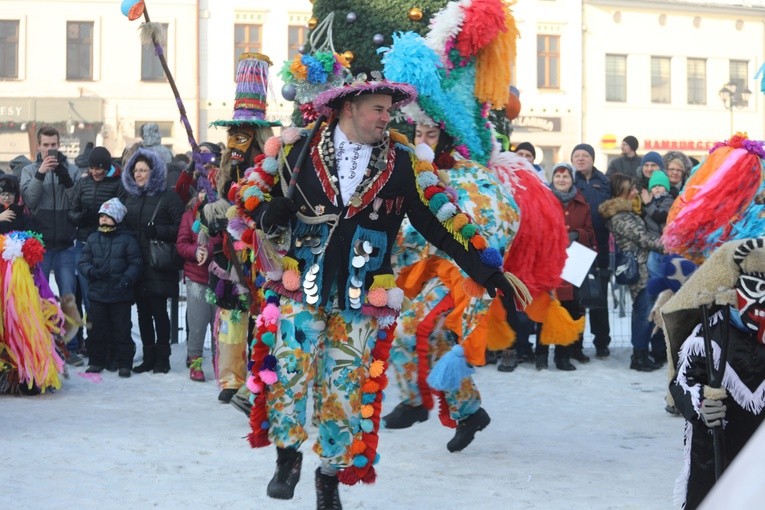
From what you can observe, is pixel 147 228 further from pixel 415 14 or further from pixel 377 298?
pixel 377 298

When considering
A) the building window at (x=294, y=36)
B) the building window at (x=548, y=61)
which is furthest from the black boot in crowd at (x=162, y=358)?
the building window at (x=548, y=61)

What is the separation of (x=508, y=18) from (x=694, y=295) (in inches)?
106

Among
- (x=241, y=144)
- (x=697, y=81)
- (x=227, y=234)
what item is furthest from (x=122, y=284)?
(x=697, y=81)

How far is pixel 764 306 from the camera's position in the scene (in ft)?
12.2

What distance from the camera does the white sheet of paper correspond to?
8977mm

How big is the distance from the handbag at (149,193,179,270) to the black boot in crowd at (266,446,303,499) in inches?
168

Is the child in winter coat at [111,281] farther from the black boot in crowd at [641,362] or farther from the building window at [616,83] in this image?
the building window at [616,83]

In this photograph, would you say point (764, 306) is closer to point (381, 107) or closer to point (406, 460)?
point (381, 107)

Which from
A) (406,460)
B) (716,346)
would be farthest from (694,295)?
(406,460)

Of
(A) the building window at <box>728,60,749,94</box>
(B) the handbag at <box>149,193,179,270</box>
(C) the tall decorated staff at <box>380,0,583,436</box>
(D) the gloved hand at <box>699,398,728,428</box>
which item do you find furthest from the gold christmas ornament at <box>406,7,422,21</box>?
(A) the building window at <box>728,60,749,94</box>

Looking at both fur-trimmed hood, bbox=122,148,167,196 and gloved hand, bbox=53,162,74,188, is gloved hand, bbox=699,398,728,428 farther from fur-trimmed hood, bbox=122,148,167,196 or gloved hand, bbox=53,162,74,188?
gloved hand, bbox=53,162,74,188

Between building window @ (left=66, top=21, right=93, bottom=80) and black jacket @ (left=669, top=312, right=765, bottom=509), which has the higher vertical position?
building window @ (left=66, top=21, right=93, bottom=80)

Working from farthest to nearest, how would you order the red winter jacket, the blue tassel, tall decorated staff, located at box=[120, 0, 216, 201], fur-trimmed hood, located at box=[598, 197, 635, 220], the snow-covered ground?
fur-trimmed hood, located at box=[598, 197, 635, 220] → the red winter jacket → tall decorated staff, located at box=[120, 0, 216, 201] → the blue tassel → the snow-covered ground

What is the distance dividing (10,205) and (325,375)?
5.24 m
